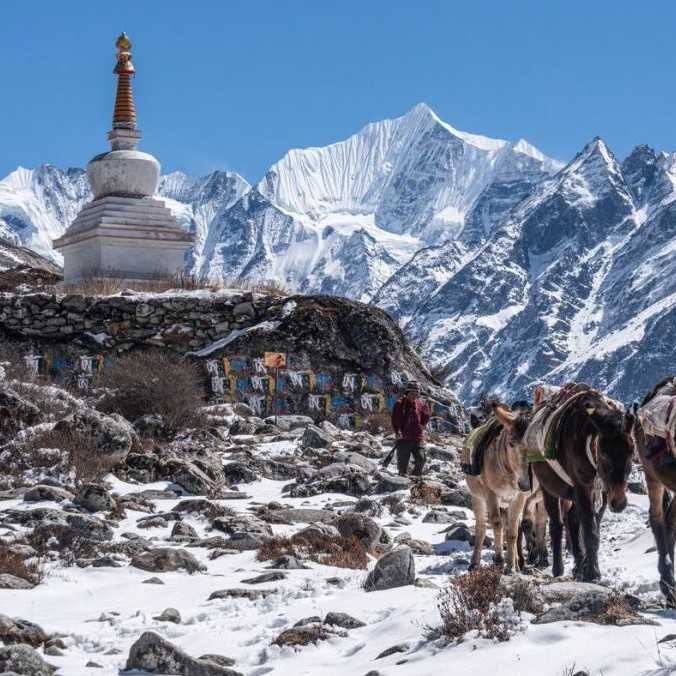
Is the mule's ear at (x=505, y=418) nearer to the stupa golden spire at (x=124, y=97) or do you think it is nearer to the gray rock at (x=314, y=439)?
the gray rock at (x=314, y=439)

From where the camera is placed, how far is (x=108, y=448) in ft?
61.2

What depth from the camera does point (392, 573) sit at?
1142cm

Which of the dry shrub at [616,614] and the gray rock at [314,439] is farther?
the gray rock at [314,439]

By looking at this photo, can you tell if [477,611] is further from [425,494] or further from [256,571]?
[425,494]

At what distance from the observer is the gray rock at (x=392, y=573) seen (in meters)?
11.4

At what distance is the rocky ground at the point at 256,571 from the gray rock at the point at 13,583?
0.05ft

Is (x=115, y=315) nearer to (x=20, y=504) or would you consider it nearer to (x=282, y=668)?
(x=20, y=504)

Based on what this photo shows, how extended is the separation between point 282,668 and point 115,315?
22.3 metres

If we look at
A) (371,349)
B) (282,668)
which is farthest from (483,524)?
(371,349)

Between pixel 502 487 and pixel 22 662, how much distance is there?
16.4 feet

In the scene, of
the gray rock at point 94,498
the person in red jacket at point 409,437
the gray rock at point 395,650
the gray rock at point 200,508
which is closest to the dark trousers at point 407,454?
the person in red jacket at point 409,437

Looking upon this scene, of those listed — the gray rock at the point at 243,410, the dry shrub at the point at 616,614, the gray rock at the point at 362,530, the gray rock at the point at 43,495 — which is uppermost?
the gray rock at the point at 243,410

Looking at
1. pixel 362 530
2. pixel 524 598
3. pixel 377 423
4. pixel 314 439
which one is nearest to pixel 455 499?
pixel 362 530

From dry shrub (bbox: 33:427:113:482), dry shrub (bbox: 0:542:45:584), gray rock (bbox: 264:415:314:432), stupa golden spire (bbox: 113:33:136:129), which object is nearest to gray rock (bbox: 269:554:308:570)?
dry shrub (bbox: 0:542:45:584)
